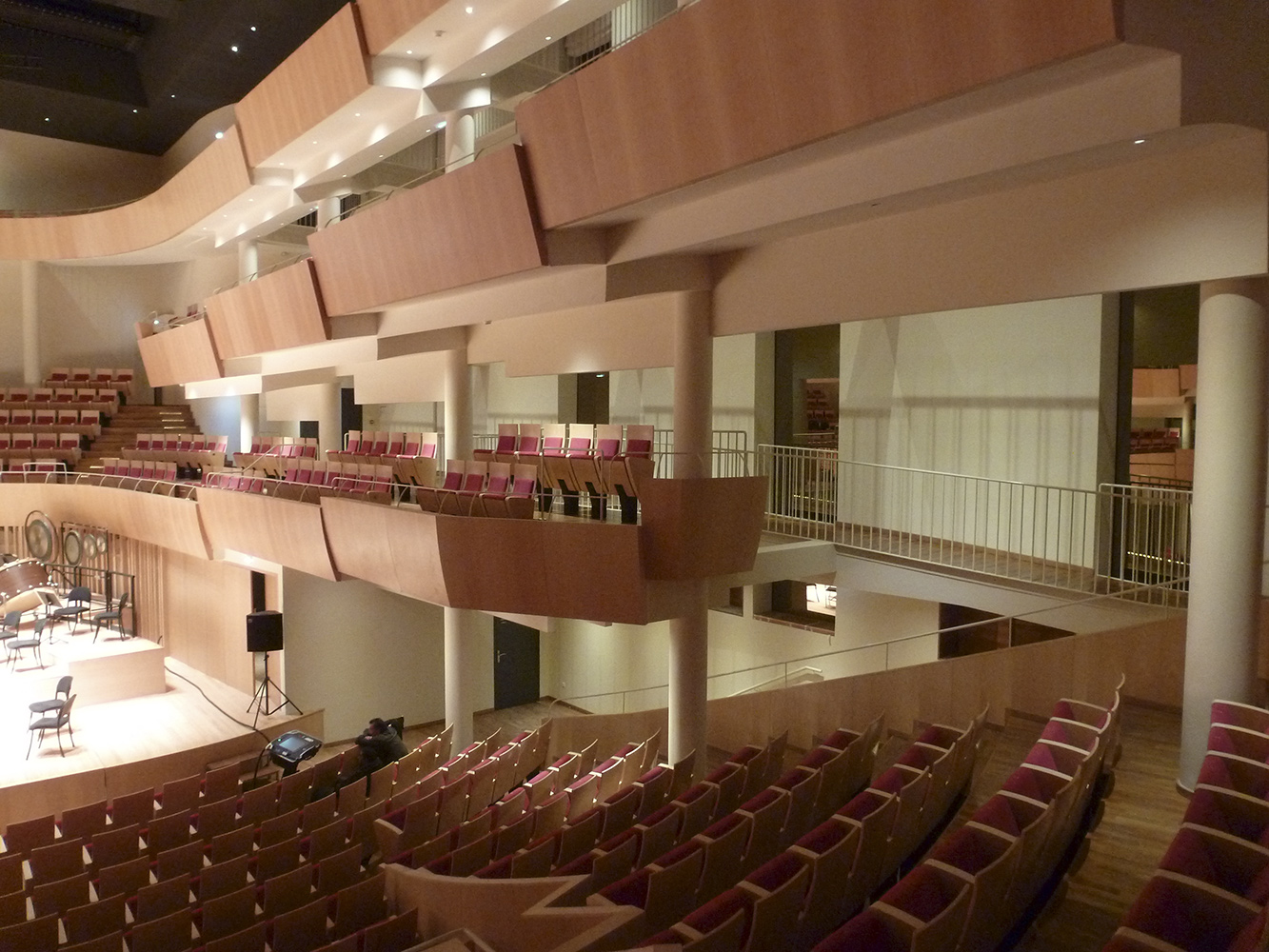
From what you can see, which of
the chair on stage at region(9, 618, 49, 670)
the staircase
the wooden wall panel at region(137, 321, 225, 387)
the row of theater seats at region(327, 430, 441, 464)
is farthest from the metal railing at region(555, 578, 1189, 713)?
the staircase

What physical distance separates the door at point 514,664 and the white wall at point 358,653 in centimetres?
77

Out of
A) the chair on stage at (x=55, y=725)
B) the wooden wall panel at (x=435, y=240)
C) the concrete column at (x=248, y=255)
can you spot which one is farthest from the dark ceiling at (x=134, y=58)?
the chair on stage at (x=55, y=725)

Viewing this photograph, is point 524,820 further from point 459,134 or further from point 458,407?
point 459,134

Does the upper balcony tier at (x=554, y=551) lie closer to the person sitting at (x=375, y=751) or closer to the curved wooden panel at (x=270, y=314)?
the person sitting at (x=375, y=751)

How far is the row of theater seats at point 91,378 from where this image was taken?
16312mm

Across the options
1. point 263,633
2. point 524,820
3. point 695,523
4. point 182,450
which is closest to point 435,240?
point 695,523

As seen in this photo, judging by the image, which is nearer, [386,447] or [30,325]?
[386,447]

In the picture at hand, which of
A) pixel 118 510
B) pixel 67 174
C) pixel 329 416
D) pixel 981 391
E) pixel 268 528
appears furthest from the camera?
pixel 67 174

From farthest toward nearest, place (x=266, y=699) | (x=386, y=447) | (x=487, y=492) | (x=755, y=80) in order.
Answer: (x=386, y=447)
(x=266, y=699)
(x=487, y=492)
(x=755, y=80)

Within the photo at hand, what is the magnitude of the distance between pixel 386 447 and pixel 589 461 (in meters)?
4.36

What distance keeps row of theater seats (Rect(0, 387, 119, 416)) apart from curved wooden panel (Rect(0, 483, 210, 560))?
2.82 meters

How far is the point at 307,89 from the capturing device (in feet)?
29.9

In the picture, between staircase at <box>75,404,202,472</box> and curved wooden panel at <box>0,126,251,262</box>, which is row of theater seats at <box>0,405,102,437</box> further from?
curved wooden panel at <box>0,126,251,262</box>

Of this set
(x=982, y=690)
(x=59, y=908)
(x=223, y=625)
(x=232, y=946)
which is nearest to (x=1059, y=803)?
(x=982, y=690)
